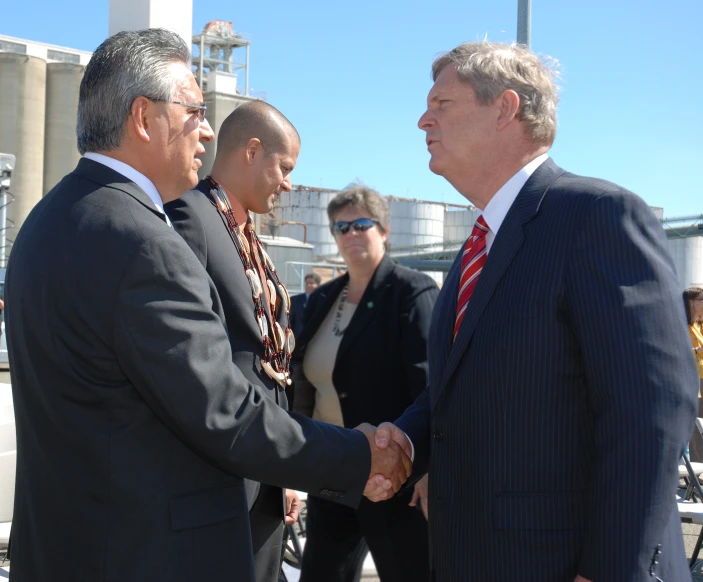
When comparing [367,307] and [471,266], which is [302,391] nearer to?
[367,307]

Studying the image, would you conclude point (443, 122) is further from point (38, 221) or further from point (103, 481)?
point (103, 481)

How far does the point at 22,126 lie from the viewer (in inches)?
1369

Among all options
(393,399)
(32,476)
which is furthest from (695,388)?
(393,399)

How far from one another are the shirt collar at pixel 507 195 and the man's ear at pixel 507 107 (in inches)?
5.5

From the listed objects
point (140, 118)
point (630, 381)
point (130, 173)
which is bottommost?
point (630, 381)

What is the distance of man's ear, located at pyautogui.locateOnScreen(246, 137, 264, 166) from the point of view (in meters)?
3.16

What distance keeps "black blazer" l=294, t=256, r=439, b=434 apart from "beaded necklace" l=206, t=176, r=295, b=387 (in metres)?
0.89

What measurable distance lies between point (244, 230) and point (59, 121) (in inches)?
1403

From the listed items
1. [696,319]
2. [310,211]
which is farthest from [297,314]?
[310,211]

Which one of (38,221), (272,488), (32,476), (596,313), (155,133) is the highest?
(155,133)

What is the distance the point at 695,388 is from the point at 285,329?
61.5 inches

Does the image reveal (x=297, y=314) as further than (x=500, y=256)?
Yes

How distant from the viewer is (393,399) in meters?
3.88

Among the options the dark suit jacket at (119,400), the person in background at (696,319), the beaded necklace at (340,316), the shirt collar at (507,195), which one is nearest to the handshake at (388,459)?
the dark suit jacket at (119,400)
